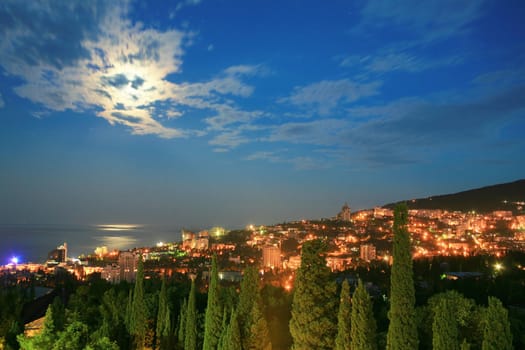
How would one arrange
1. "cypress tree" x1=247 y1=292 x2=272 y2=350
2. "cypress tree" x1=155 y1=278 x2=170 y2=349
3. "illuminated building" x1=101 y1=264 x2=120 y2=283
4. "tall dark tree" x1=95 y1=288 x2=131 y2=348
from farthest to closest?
"illuminated building" x1=101 y1=264 x2=120 y2=283
"cypress tree" x1=155 y1=278 x2=170 y2=349
"tall dark tree" x1=95 y1=288 x2=131 y2=348
"cypress tree" x1=247 y1=292 x2=272 y2=350

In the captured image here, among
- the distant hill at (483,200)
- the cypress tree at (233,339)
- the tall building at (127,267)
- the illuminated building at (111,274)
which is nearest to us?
the cypress tree at (233,339)

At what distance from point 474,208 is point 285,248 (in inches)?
2004

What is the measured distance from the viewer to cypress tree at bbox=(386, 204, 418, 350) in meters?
9.11

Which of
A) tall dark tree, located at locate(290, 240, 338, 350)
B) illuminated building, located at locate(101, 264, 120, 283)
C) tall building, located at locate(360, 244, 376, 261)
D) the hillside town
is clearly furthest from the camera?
illuminated building, located at locate(101, 264, 120, 283)

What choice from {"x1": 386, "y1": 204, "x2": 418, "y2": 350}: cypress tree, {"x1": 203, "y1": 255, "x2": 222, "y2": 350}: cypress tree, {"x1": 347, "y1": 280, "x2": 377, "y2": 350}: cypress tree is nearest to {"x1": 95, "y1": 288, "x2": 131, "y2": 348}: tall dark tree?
{"x1": 203, "y1": 255, "x2": 222, "y2": 350}: cypress tree

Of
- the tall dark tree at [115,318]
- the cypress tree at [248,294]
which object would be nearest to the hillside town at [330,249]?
the tall dark tree at [115,318]

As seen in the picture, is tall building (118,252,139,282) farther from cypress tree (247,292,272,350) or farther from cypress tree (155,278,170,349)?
cypress tree (247,292,272,350)

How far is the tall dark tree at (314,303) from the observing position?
417 inches

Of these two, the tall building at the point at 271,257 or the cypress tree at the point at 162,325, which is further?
the tall building at the point at 271,257

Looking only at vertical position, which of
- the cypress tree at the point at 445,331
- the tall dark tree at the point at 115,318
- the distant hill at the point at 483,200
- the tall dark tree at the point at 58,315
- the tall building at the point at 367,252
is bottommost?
the tall building at the point at 367,252

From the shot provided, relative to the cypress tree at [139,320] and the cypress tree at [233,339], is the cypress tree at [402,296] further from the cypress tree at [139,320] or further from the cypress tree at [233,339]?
the cypress tree at [139,320]

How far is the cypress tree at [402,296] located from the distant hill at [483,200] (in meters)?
88.5

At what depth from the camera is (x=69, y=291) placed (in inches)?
1292

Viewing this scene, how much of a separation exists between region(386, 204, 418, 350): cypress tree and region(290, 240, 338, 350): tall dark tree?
1.82 meters
